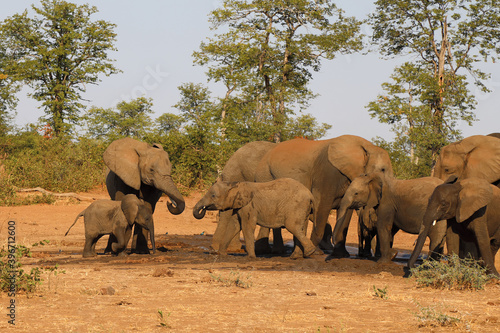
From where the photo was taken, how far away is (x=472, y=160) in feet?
44.3

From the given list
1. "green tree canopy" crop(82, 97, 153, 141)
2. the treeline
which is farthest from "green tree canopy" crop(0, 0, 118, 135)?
"green tree canopy" crop(82, 97, 153, 141)

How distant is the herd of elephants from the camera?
10375 mm

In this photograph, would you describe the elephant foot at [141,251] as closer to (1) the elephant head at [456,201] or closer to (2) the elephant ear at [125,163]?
(2) the elephant ear at [125,163]

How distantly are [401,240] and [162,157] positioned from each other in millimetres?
7896

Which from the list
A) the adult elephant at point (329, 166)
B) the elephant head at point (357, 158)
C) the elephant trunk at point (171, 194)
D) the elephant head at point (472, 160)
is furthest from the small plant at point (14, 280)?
the elephant head at point (472, 160)

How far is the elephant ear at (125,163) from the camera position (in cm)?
1423

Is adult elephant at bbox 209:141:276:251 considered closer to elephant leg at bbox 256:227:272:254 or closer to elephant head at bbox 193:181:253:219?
elephant leg at bbox 256:227:272:254

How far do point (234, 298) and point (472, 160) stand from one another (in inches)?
279

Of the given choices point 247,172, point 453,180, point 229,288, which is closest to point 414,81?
point 247,172

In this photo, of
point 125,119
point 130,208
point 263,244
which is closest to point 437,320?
point 130,208

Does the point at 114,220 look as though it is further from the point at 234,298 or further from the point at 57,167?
the point at 57,167

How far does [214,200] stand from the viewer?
13055mm

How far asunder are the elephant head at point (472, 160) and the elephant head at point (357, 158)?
1.09 meters

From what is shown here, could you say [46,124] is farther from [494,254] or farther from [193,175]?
[494,254]
